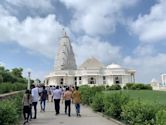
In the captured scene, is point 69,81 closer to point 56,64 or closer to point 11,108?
point 56,64

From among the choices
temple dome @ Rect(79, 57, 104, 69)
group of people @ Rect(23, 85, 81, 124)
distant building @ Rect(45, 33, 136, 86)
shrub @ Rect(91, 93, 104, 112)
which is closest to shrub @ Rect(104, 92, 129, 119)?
group of people @ Rect(23, 85, 81, 124)

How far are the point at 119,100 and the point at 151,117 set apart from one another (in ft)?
19.2

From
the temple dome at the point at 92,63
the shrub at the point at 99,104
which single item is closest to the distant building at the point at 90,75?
the temple dome at the point at 92,63

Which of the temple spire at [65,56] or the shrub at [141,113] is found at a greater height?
the temple spire at [65,56]

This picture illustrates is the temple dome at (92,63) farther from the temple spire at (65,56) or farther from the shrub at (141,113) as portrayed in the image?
the shrub at (141,113)

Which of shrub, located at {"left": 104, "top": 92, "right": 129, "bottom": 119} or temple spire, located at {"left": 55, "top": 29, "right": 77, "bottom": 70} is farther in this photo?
temple spire, located at {"left": 55, "top": 29, "right": 77, "bottom": 70}

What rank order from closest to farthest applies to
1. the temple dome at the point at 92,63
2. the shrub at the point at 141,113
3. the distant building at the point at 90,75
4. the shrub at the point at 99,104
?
the shrub at the point at 141,113 < the shrub at the point at 99,104 < the distant building at the point at 90,75 < the temple dome at the point at 92,63

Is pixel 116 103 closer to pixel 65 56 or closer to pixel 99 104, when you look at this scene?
pixel 99 104

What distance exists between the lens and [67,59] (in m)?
116

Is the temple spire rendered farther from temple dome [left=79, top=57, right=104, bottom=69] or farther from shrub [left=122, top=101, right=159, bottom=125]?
shrub [left=122, top=101, right=159, bottom=125]

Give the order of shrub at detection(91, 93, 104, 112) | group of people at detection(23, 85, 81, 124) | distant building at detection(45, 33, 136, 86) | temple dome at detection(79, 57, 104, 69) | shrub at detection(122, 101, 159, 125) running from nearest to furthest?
1. shrub at detection(122, 101, 159, 125)
2. group of people at detection(23, 85, 81, 124)
3. shrub at detection(91, 93, 104, 112)
4. distant building at detection(45, 33, 136, 86)
5. temple dome at detection(79, 57, 104, 69)

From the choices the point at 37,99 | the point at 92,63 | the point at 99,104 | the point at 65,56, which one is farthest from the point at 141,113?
the point at 65,56

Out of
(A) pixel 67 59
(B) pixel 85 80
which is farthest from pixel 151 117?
(A) pixel 67 59

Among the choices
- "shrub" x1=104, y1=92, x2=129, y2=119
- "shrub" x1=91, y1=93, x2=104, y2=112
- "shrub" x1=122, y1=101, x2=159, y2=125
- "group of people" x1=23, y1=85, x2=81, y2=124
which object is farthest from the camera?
"shrub" x1=91, y1=93, x2=104, y2=112
